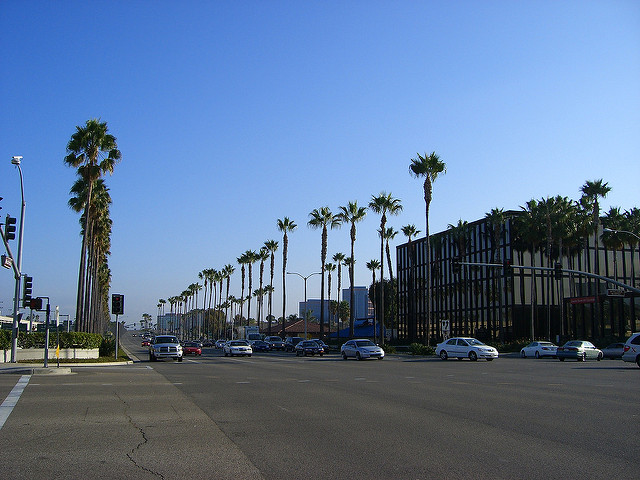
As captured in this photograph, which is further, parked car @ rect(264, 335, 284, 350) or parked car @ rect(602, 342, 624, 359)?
parked car @ rect(264, 335, 284, 350)

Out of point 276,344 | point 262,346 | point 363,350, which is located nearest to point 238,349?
point 363,350

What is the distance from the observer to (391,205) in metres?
59.4

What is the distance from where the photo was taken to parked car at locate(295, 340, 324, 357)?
51.1 metres

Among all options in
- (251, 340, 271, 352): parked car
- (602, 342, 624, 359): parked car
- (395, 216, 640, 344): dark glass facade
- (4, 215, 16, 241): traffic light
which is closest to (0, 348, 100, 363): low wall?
(4, 215, 16, 241): traffic light

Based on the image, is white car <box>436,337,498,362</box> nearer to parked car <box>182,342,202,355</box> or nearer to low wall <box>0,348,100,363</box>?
parked car <box>182,342,202,355</box>

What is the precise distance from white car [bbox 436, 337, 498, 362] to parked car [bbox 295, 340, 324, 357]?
13088mm

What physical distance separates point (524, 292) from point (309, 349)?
28.5 m

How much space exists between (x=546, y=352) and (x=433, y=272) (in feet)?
115

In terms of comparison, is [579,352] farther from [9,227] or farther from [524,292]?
[9,227]

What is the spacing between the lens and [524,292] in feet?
218

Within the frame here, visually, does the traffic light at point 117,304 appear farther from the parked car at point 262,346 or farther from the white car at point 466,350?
the parked car at point 262,346

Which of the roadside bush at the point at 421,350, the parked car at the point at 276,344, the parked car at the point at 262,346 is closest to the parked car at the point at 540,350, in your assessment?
the roadside bush at the point at 421,350

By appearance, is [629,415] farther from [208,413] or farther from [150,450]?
[150,450]

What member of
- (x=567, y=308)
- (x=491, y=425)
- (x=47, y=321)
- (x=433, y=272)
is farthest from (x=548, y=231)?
(x=491, y=425)
